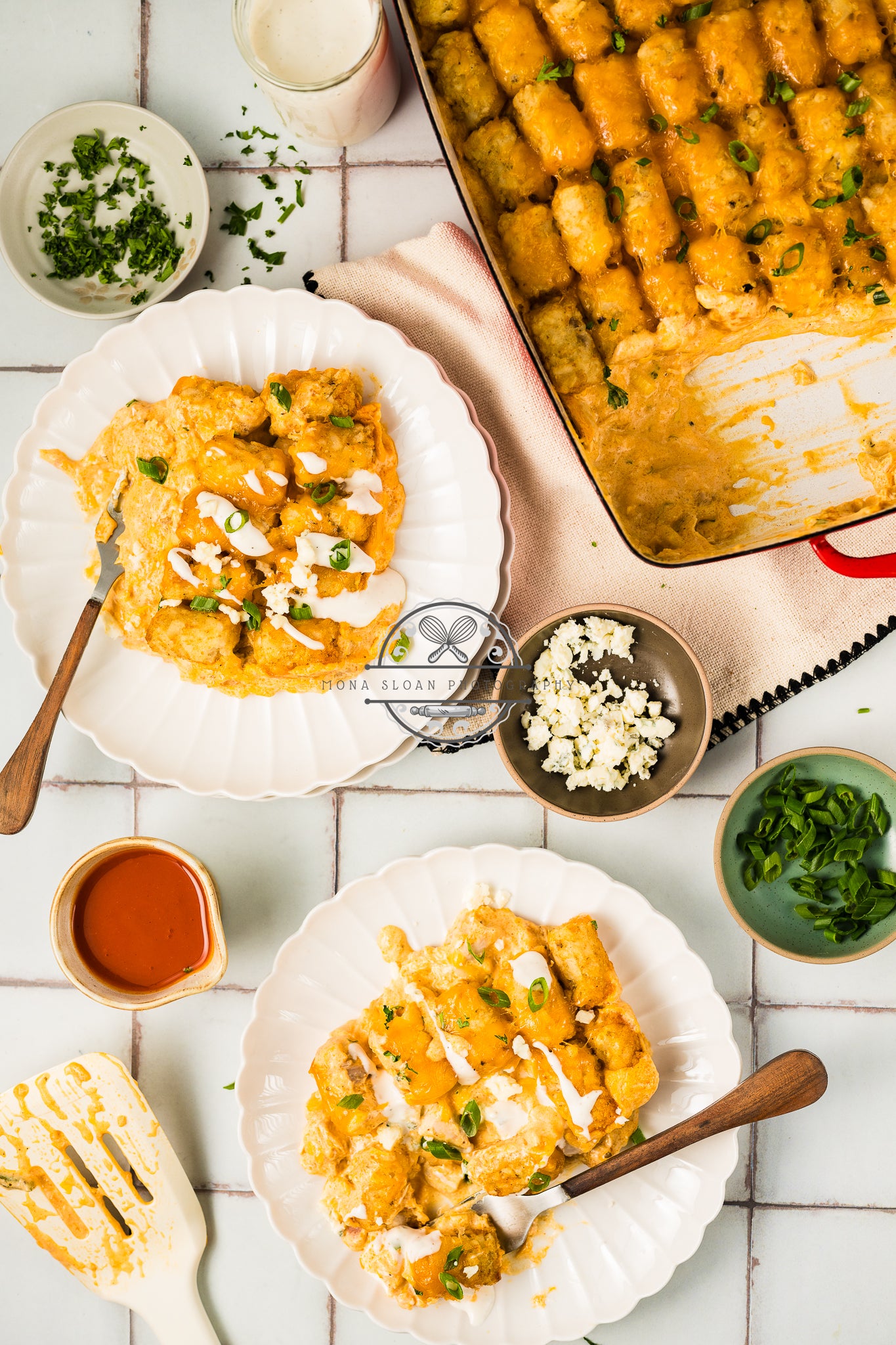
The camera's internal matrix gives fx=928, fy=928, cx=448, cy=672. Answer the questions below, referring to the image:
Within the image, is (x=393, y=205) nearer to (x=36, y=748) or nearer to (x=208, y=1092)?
(x=36, y=748)

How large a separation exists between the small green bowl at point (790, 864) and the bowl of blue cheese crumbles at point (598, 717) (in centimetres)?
19

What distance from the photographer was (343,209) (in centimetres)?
223

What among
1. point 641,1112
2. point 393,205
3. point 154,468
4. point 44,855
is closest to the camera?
point 154,468

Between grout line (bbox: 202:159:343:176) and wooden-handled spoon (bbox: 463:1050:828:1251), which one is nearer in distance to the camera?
wooden-handled spoon (bbox: 463:1050:828:1251)

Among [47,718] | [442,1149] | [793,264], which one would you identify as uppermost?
[793,264]

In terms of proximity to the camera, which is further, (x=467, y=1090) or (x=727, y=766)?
(x=727, y=766)

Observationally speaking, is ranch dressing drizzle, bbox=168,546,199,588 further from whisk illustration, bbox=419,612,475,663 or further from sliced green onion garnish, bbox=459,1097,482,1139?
sliced green onion garnish, bbox=459,1097,482,1139

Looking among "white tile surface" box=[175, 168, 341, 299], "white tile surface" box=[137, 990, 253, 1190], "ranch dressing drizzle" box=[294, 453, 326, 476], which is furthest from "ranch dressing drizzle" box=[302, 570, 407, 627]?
"white tile surface" box=[137, 990, 253, 1190]

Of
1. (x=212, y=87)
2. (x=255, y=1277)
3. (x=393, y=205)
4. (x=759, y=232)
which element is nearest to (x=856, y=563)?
(x=759, y=232)

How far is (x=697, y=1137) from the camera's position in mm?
1979

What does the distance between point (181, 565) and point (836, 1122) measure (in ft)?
6.58

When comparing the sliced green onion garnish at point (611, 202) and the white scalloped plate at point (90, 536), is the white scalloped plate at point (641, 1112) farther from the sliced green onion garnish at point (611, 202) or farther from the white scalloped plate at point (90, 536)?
the sliced green onion garnish at point (611, 202)

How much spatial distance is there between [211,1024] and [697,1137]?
118 cm

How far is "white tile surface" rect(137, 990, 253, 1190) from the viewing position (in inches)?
A: 90.8
